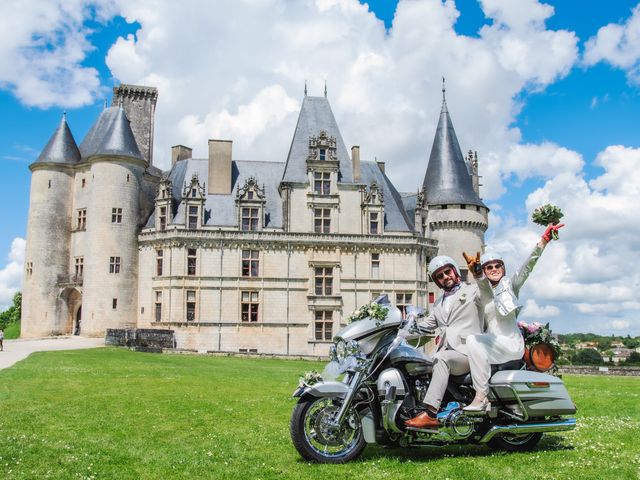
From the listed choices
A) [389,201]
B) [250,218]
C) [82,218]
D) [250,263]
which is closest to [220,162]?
[250,218]

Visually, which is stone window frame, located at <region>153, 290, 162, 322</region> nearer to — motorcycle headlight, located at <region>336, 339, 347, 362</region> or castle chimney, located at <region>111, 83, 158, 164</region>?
castle chimney, located at <region>111, 83, 158, 164</region>

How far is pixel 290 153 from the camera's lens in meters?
45.9

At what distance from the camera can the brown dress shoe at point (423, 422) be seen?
750cm

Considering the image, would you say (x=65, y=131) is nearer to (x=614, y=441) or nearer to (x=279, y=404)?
(x=279, y=404)

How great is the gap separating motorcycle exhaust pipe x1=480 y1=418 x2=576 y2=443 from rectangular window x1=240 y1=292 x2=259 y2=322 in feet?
116

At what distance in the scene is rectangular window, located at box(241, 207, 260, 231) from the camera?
4366 centimetres

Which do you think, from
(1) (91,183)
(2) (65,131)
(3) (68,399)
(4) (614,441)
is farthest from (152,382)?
(2) (65,131)

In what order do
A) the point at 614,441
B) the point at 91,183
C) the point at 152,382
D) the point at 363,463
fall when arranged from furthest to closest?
the point at 91,183, the point at 152,382, the point at 614,441, the point at 363,463

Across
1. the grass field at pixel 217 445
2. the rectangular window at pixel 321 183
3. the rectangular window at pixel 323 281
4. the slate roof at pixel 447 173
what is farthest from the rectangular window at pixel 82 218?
the grass field at pixel 217 445

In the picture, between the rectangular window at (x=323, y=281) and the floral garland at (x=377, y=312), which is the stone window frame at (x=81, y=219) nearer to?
the rectangular window at (x=323, y=281)

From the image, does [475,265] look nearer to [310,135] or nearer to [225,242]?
[225,242]

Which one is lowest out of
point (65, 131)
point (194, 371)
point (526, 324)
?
point (194, 371)

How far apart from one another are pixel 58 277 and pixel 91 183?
22.5ft

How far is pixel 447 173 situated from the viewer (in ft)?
158
